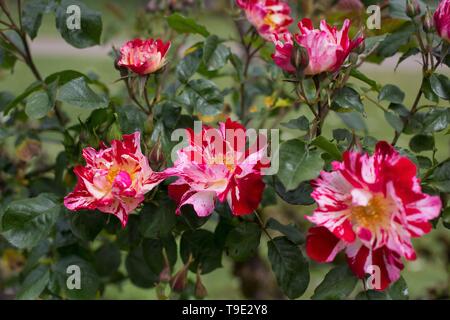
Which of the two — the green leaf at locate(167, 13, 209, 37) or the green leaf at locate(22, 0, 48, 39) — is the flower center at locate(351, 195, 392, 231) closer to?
the green leaf at locate(167, 13, 209, 37)

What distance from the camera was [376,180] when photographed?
1.83 feet

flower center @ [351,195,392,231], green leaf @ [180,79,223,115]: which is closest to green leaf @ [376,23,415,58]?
green leaf @ [180,79,223,115]

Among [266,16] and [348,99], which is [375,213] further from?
[266,16]

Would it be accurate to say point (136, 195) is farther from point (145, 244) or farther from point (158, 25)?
point (158, 25)

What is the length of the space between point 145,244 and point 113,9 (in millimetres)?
604

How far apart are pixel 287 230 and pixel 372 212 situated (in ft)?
0.82

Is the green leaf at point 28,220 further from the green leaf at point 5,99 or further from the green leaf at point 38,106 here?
the green leaf at point 5,99

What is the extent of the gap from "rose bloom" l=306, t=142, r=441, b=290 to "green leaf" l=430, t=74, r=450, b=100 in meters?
0.18

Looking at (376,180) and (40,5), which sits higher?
(40,5)

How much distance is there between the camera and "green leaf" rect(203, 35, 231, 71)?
84 cm

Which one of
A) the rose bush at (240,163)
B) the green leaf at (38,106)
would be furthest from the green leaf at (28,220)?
the green leaf at (38,106)

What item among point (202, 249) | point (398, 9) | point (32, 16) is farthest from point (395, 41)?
point (32, 16)

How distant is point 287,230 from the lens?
81cm
